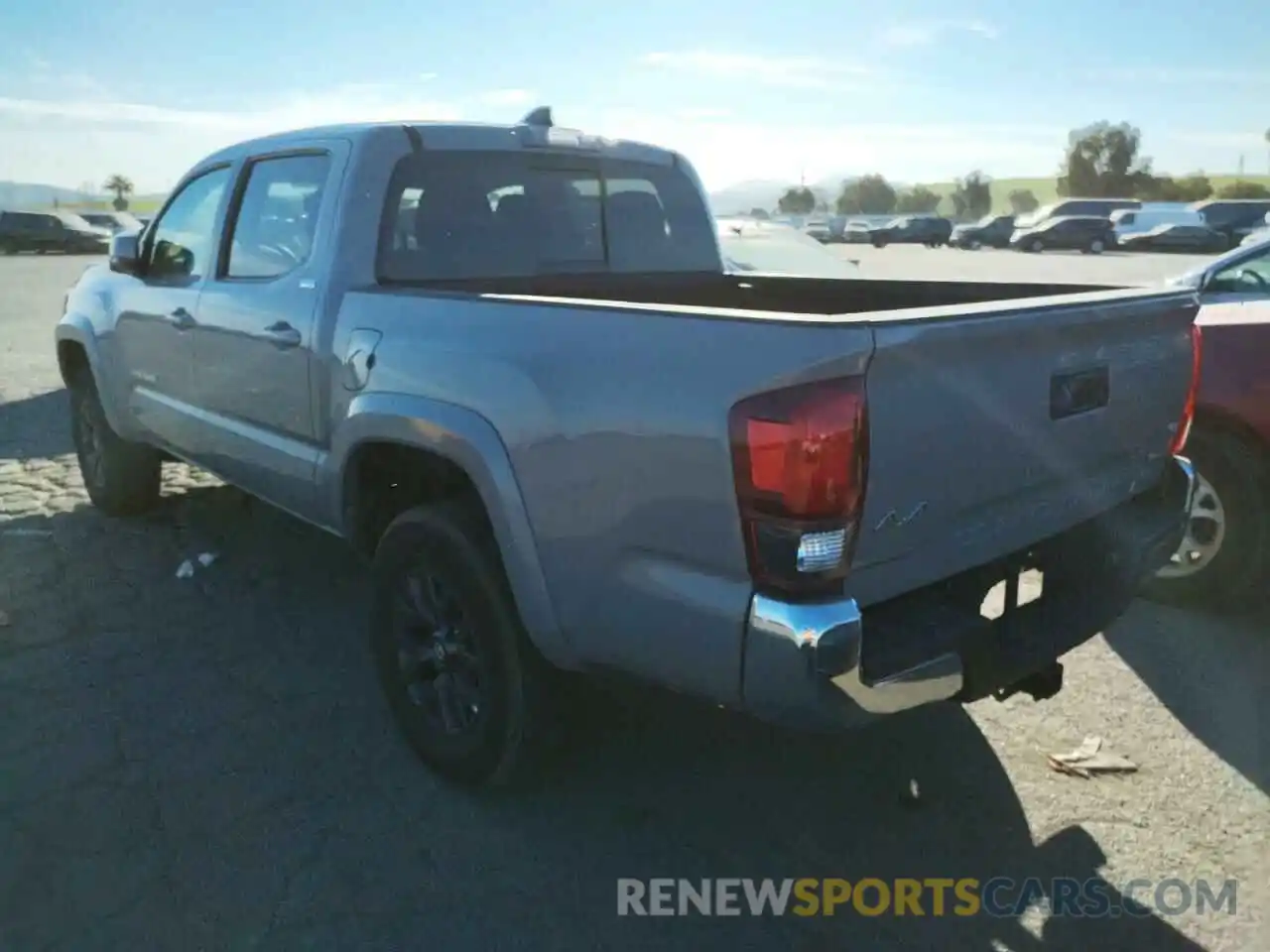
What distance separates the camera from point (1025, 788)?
3189 millimetres

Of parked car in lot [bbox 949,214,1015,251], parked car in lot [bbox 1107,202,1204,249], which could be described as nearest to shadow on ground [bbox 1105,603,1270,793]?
parked car in lot [bbox 1107,202,1204,249]

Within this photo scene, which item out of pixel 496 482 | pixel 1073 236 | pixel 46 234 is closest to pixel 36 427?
pixel 496 482

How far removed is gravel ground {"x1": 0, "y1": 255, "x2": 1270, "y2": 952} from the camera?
8.55 ft

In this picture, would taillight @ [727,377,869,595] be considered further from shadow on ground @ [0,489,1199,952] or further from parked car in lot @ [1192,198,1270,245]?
parked car in lot @ [1192,198,1270,245]

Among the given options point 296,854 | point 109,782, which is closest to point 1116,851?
point 296,854

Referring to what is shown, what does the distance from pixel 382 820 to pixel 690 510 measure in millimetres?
1466

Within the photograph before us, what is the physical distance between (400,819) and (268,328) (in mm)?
1830

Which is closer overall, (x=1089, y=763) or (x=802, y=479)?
(x=802, y=479)

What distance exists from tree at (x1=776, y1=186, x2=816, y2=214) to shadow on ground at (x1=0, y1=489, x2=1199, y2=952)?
107804mm

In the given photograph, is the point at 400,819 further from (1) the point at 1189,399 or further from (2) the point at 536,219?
(1) the point at 1189,399

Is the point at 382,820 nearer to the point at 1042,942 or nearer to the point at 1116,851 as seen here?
the point at 1042,942

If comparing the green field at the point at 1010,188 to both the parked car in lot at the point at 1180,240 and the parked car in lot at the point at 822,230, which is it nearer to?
the parked car in lot at the point at 822,230

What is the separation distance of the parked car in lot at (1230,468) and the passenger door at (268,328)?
11.5 ft

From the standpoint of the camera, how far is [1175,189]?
73.2 m
